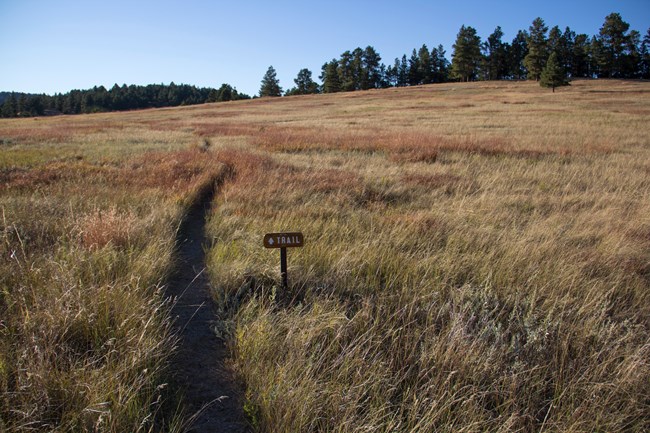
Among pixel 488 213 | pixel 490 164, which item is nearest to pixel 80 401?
pixel 488 213

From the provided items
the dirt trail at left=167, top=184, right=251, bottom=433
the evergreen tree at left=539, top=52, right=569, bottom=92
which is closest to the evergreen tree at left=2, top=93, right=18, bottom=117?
the evergreen tree at left=539, top=52, right=569, bottom=92

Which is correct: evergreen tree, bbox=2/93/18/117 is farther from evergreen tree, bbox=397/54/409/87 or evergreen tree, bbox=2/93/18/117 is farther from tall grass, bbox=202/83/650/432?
tall grass, bbox=202/83/650/432

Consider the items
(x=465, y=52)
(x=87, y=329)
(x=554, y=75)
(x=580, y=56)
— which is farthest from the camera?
(x=580, y=56)

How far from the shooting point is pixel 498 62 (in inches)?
3489

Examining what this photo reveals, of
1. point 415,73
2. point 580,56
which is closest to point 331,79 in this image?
point 415,73

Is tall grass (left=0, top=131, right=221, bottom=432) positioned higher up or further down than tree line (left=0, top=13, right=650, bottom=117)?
further down

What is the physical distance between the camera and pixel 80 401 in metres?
1.94

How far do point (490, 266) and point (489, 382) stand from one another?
1.81 meters

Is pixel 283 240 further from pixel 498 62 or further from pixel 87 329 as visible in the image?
pixel 498 62

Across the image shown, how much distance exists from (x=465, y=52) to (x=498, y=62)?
46.2 feet

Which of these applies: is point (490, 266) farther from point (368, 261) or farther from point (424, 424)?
point (424, 424)

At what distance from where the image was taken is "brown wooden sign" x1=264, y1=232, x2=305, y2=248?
127 inches

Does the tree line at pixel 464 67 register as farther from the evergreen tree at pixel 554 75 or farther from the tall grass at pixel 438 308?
the tall grass at pixel 438 308

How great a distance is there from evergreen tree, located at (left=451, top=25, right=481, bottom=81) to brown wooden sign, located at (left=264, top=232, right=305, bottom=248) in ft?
296
